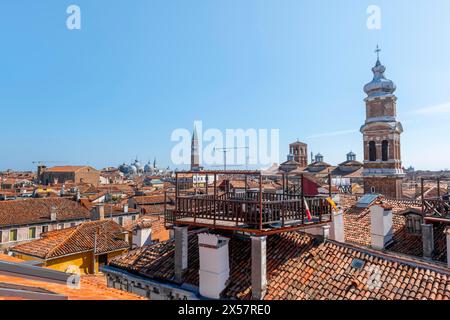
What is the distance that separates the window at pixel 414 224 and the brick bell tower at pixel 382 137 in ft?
70.2

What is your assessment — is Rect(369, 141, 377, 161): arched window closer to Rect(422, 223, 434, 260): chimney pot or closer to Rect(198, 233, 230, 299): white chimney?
Rect(422, 223, 434, 260): chimney pot

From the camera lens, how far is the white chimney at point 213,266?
8484 mm

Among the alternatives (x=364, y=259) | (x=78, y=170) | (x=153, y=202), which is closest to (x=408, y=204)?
(x=364, y=259)

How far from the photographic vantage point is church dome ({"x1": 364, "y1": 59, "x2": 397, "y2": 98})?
32.6 m

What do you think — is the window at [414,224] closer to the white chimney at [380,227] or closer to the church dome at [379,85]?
the white chimney at [380,227]

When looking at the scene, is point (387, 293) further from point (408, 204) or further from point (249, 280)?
point (408, 204)

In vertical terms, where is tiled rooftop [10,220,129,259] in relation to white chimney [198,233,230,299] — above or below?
below

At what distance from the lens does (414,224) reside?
12.7m

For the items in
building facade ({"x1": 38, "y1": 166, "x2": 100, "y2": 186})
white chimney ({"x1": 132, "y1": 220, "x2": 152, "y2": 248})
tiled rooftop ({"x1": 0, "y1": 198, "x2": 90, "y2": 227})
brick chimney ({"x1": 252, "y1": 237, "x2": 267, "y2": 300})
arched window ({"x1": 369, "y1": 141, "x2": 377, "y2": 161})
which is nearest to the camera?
brick chimney ({"x1": 252, "y1": 237, "x2": 267, "y2": 300})

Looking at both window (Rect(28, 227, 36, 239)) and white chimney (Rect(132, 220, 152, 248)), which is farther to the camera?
window (Rect(28, 227, 36, 239))

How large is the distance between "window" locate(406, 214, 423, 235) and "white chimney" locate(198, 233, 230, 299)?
8317mm

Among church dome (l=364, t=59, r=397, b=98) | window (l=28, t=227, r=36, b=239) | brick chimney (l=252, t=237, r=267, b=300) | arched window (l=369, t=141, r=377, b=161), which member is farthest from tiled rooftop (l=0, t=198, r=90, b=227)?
church dome (l=364, t=59, r=397, b=98)

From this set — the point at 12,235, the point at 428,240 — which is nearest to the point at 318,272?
the point at 428,240
